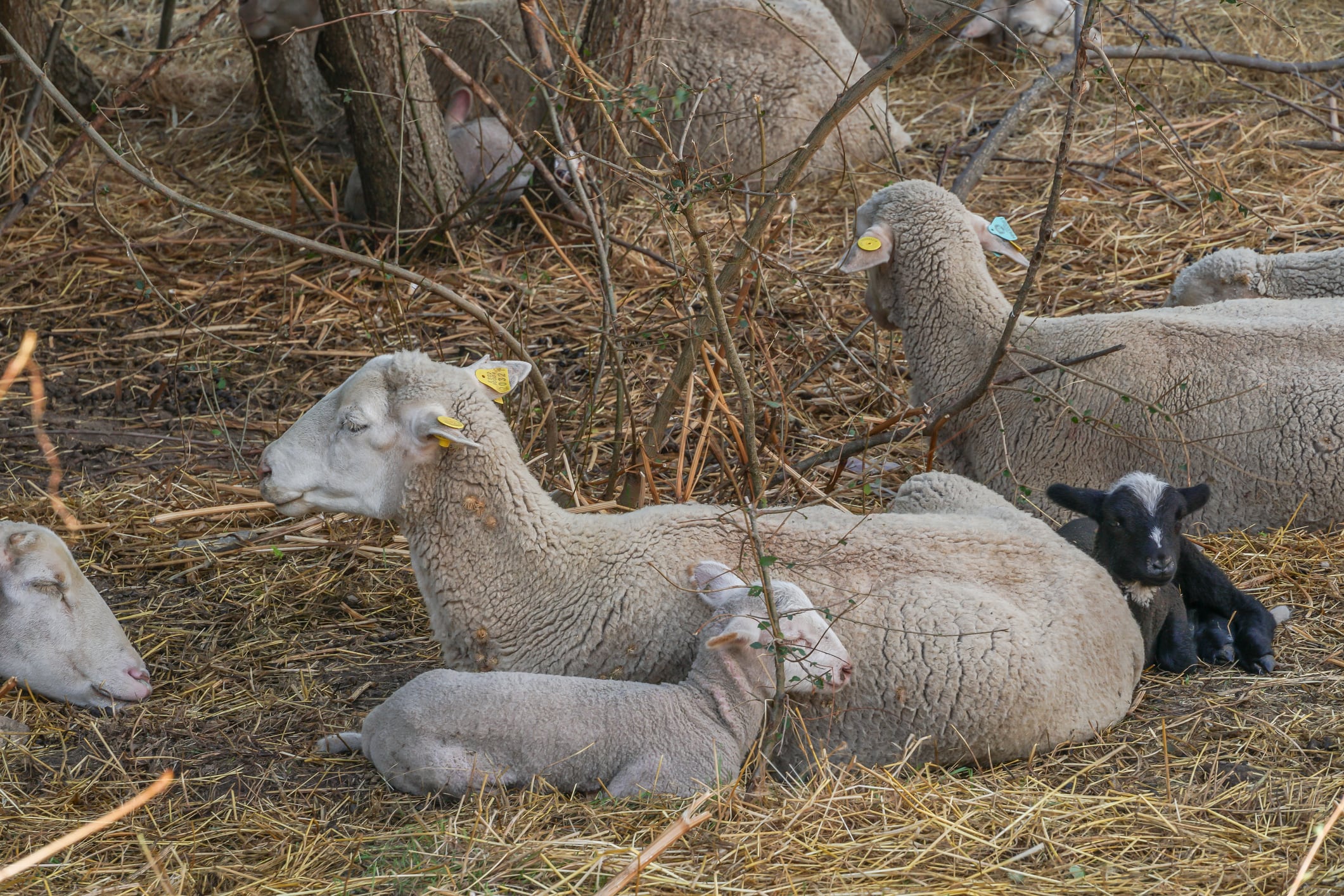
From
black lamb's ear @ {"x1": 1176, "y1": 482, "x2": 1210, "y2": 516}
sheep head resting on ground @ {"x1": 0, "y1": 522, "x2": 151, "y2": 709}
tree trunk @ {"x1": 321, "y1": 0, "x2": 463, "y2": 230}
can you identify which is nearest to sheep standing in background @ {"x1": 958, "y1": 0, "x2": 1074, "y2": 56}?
tree trunk @ {"x1": 321, "y1": 0, "x2": 463, "y2": 230}

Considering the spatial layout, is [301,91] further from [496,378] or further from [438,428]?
[438,428]

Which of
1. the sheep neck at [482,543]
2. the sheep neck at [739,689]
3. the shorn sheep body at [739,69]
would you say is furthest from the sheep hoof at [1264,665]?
the shorn sheep body at [739,69]

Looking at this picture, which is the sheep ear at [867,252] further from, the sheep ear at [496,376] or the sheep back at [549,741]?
the sheep back at [549,741]

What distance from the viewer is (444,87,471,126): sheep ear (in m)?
8.43

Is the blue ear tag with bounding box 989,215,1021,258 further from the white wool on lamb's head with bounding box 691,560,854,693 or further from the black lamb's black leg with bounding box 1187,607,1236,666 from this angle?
the white wool on lamb's head with bounding box 691,560,854,693

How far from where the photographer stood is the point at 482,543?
407 cm

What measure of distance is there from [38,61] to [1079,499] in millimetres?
6695

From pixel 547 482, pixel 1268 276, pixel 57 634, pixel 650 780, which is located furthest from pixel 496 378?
pixel 1268 276

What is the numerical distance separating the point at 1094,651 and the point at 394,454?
2086mm

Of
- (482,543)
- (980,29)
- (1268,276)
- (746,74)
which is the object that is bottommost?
(482,543)

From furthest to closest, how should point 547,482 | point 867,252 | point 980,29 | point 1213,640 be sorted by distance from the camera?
1. point 980,29
2. point 867,252
3. point 547,482
4. point 1213,640

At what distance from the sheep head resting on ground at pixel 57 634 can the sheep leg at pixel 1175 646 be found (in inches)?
126

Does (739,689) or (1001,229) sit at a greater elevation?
(1001,229)

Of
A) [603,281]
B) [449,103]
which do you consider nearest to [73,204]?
[449,103]
